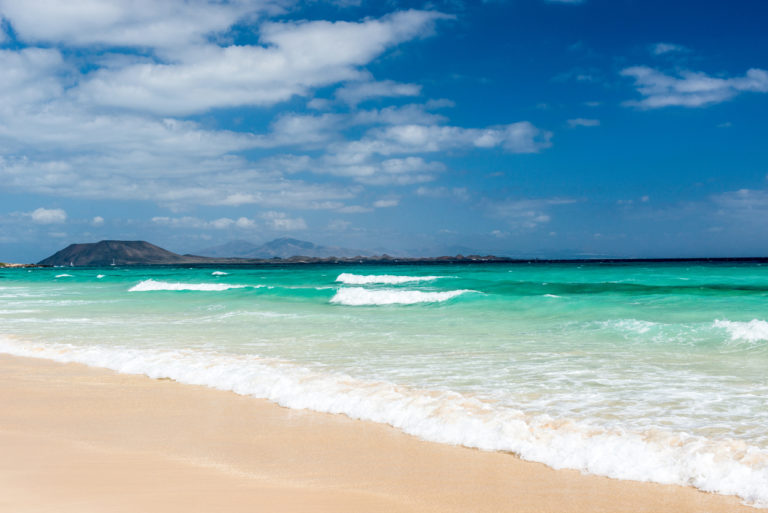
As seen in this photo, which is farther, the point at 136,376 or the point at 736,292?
the point at 736,292

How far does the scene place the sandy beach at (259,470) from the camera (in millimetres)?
3775

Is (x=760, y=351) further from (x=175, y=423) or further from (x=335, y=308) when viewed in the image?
(x=335, y=308)

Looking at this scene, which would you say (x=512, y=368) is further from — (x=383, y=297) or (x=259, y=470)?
(x=383, y=297)

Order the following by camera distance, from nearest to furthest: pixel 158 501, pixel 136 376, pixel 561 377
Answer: pixel 158 501 < pixel 561 377 < pixel 136 376

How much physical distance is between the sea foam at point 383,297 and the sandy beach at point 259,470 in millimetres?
16919

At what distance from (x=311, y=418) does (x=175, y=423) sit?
53.8 inches

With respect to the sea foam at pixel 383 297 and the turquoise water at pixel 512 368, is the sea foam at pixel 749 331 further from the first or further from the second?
the sea foam at pixel 383 297

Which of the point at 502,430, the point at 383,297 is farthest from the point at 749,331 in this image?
the point at 383,297

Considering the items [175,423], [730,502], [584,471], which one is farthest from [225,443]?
[730,502]

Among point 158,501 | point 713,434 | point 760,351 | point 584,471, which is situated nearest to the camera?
point 158,501

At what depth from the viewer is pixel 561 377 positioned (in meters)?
7.65

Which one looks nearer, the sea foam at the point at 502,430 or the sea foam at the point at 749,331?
the sea foam at the point at 502,430

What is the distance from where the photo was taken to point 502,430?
17.0 ft

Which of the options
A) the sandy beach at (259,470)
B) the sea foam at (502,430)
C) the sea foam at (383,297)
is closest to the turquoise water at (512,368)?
the sea foam at (502,430)
